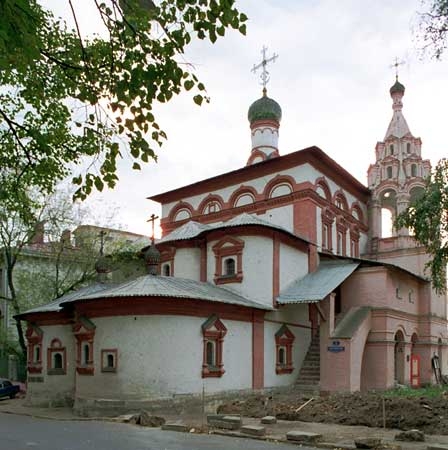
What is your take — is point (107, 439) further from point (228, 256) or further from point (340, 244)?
point (340, 244)

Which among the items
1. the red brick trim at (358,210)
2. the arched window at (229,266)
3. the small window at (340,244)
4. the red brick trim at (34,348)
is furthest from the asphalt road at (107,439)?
the red brick trim at (358,210)

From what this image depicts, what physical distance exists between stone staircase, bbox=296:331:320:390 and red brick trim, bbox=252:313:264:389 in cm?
205

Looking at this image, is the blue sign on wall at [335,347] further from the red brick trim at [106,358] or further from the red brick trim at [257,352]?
the red brick trim at [106,358]

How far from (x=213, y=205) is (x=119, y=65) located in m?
22.0

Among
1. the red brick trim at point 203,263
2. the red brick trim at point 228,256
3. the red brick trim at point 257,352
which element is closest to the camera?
the red brick trim at point 257,352

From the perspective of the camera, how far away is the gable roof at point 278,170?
25.1 meters

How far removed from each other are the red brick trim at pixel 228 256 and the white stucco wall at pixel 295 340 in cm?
194

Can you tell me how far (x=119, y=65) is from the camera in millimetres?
6465

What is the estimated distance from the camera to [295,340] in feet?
75.2

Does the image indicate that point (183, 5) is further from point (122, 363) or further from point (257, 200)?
point (257, 200)

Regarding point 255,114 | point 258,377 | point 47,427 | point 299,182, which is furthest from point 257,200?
point 47,427

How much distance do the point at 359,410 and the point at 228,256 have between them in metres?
9.25

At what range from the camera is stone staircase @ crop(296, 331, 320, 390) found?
2189 cm

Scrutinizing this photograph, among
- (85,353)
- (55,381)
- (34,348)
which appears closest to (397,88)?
(85,353)
